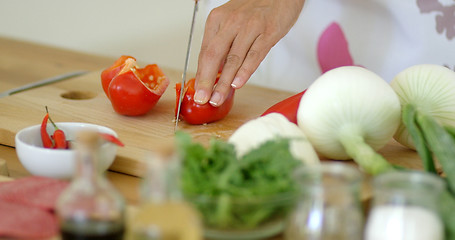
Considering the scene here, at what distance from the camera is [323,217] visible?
2.70 ft

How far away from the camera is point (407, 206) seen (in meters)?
0.82

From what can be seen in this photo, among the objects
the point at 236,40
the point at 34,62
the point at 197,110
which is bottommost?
the point at 34,62

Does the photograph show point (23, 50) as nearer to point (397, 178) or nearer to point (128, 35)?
point (128, 35)

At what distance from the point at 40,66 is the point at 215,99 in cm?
86

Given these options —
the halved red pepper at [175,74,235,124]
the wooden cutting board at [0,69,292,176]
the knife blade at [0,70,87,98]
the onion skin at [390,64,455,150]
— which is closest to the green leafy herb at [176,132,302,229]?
the wooden cutting board at [0,69,292,176]

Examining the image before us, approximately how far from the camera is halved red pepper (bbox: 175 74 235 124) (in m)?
1.52

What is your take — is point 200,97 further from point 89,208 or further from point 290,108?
point 89,208

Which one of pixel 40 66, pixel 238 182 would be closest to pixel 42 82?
pixel 40 66

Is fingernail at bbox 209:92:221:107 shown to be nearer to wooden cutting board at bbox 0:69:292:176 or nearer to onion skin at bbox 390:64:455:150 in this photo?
wooden cutting board at bbox 0:69:292:176

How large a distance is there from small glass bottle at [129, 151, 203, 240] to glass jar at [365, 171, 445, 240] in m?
0.27

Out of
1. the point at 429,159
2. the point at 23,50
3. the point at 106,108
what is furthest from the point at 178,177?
the point at 23,50

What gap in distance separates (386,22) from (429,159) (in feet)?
3.47

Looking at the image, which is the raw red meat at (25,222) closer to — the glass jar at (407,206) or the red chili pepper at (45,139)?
the red chili pepper at (45,139)

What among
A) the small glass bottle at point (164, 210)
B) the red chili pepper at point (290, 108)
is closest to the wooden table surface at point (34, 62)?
the red chili pepper at point (290, 108)
